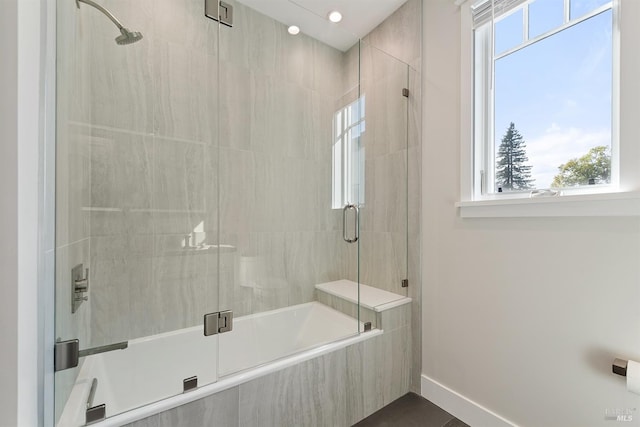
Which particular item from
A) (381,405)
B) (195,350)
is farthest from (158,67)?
(381,405)

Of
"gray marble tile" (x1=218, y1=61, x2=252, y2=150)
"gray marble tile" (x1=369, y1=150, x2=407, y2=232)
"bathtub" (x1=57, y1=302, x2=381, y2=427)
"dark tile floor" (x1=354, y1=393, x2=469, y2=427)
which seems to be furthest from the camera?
"gray marble tile" (x1=369, y1=150, x2=407, y2=232)

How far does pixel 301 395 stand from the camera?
139cm

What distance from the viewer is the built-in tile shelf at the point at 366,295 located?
1.84 metres

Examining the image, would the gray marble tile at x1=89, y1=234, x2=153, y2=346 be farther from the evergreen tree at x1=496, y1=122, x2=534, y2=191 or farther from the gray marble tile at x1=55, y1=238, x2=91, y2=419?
the evergreen tree at x1=496, y1=122, x2=534, y2=191

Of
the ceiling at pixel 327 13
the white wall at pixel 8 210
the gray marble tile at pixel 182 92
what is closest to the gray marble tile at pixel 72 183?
the white wall at pixel 8 210

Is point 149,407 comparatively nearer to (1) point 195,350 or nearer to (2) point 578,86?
(1) point 195,350

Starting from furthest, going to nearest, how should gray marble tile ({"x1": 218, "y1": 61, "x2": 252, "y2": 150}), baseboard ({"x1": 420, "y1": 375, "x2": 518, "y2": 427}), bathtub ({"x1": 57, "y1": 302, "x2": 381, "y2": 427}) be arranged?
gray marble tile ({"x1": 218, "y1": 61, "x2": 252, "y2": 150}) → baseboard ({"x1": 420, "y1": 375, "x2": 518, "y2": 427}) → bathtub ({"x1": 57, "y1": 302, "x2": 381, "y2": 427})

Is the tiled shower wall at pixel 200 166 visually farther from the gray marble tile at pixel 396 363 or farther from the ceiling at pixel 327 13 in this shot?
the gray marble tile at pixel 396 363

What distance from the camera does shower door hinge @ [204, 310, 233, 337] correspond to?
5.30 ft

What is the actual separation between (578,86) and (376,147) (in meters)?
1.19

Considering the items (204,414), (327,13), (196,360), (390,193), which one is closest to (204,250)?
(196,360)

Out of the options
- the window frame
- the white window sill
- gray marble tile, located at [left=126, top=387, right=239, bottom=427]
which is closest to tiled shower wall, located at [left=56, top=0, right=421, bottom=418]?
gray marble tile, located at [left=126, top=387, right=239, bottom=427]

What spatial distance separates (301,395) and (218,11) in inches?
87.0

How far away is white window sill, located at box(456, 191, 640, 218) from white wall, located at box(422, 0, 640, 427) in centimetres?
4
